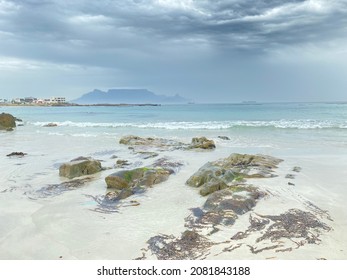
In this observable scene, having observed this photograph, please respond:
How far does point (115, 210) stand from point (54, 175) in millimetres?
4680

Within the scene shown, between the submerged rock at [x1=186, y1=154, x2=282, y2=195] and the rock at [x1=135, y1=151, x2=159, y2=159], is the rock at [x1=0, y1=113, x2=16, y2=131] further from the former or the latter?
the submerged rock at [x1=186, y1=154, x2=282, y2=195]

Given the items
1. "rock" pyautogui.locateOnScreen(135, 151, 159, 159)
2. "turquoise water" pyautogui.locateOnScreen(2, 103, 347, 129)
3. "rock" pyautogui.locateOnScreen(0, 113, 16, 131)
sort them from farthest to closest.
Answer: "turquoise water" pyautogui.locateOnScreen(2, 103, 347, 129)
"rock" pyautogui.locateOnScreen(0, 113, 16, 131)
"rock" pyautogui.locateOnScreen(135, 151, 159, 159)

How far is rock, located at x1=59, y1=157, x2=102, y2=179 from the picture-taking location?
10992 millimetres

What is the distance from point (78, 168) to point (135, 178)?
2564mm

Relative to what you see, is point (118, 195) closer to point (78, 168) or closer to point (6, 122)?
point (78, 168)

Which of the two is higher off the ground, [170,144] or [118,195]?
[170,144]

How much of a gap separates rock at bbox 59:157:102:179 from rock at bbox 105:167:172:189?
77.3 inches

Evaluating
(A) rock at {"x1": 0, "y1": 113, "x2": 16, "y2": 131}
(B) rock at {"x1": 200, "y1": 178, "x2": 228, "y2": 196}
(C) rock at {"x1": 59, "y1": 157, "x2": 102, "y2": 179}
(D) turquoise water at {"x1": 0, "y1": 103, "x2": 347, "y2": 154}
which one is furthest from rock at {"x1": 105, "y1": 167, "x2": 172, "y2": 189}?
(A) rock at {"x1": 0, "y1": 113, "x2": 16, "y2": 131}

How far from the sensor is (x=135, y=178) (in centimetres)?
991

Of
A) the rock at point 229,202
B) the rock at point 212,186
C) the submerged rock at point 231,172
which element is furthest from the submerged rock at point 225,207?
the submerged rock at point 231,172

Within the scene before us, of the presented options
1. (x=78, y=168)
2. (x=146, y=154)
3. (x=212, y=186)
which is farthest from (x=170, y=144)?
(x=212, y=186)
